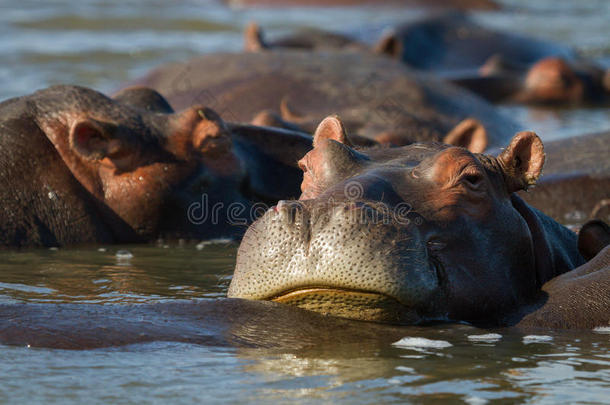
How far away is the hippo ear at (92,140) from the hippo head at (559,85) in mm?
8031

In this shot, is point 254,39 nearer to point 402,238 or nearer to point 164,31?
point 402,238

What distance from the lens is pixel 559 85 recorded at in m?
13.4

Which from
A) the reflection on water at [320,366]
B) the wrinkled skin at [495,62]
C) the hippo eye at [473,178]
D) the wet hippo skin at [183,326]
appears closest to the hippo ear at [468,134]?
the hippo eye at [473,178]

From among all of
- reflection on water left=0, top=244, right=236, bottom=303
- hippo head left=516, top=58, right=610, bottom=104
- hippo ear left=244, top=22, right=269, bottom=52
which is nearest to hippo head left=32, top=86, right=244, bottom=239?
reflection on water left=0, top=244, right=236, bottom=303

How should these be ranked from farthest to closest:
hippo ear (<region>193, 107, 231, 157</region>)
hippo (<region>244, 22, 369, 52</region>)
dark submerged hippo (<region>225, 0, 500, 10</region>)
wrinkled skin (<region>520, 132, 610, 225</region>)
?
dark submerged hippo (<region>225, 0, 500, 10</region>), hippo (<region>244, 22, 369, 52</region>), wrinkled skin (<region>520, 132, 610, 225</region>), hippo ear (<region>193, 107, 231, 157</region>)

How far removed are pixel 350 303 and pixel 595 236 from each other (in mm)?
1423

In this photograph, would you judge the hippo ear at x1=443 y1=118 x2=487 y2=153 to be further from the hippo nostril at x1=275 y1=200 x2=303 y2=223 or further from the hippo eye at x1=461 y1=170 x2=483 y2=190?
the hippo nostril at x1=275 y1=200 x2=303 y2=223

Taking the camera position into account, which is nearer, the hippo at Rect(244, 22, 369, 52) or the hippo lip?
the hippo lip

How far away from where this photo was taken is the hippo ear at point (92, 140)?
614 centimetres

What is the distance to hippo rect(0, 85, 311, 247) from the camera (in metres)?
6.19

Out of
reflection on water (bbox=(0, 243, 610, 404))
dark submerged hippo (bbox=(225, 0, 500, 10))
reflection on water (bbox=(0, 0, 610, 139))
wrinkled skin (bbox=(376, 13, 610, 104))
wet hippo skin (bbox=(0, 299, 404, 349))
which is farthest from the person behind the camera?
dark submerged hippo (bbox=(225, 0, 500, 10))

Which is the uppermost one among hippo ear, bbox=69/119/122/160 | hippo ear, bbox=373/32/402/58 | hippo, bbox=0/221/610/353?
hippo ear, bbox=373/32/402/58

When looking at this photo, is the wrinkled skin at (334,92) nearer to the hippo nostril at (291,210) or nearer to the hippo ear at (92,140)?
the hippo ear at (92,140)

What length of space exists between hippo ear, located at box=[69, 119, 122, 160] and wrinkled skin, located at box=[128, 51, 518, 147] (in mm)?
3059
